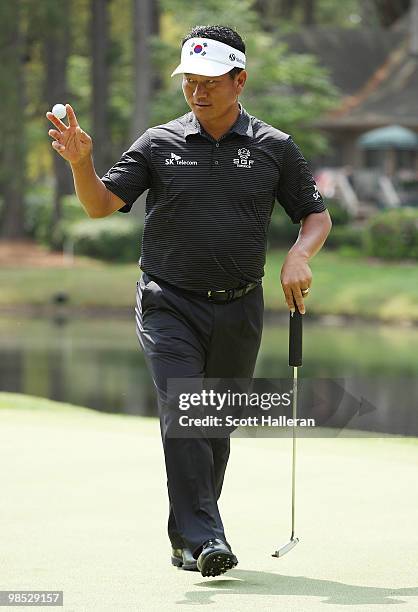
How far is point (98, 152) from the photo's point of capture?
40.1m

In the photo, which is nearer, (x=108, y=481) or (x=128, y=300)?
(x=108, y=481)

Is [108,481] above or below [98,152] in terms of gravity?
below

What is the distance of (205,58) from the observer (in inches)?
221

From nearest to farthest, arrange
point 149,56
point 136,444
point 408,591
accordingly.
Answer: point 408,591 → point 136,444 → point 149,56

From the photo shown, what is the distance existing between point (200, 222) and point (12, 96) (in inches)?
1364

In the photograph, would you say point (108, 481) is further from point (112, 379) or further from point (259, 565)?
point (112, 379)

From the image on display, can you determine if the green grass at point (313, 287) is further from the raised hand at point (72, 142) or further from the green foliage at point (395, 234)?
the raised hand at point (72, 142)

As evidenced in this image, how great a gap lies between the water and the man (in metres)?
8.12

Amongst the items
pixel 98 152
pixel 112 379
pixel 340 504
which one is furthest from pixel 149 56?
pixel 340 504

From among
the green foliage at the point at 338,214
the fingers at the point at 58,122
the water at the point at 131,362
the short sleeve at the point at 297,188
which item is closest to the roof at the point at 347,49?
the green foliage at the point at 338,214

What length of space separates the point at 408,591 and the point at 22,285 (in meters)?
27.0

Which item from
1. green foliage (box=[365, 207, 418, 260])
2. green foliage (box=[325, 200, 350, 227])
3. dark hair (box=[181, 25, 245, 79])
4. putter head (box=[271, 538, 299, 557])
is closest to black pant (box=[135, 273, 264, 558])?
putter head (box=[271, 538, 299, 557])

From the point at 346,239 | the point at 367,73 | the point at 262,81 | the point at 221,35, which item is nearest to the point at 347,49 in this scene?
the point at 367,73

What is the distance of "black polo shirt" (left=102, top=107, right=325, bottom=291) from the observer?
18.6ft
